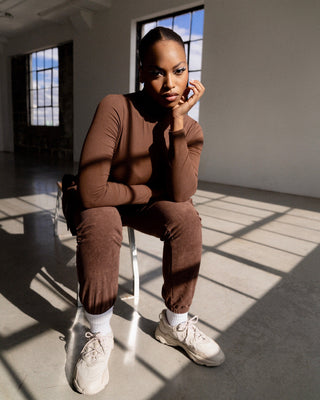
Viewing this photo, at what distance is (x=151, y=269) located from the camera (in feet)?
6.29

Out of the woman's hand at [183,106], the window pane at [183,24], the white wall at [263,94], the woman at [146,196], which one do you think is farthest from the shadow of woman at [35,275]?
the window pane at [183,24]

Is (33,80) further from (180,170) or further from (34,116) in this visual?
(180,170)

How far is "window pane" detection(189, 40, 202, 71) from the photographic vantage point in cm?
582

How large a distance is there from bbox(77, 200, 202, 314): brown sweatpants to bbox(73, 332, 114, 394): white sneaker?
119 mm

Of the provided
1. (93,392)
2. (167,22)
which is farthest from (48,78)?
(93,392)

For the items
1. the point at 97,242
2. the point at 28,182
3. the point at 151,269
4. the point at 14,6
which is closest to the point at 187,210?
the point at 97,242

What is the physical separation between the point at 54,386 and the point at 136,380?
26cm

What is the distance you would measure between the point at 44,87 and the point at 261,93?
7211mm

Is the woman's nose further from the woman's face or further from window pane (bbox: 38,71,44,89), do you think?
window pane (bbox: 38,71,44,89)

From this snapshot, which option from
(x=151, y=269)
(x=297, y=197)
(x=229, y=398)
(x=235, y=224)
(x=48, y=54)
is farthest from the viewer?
(x=48, y=54)

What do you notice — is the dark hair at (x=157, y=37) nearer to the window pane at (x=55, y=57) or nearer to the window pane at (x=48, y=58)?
the window pane at (x=55, y=57)

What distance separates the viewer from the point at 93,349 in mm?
1041

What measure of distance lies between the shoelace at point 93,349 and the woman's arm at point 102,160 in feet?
1.50

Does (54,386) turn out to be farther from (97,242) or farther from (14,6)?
(14,6)
